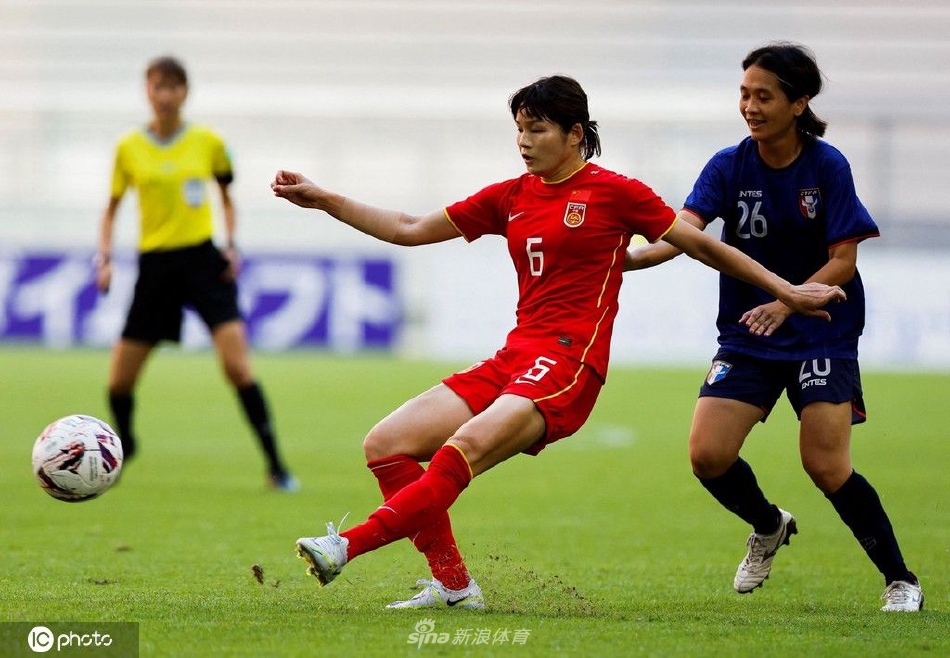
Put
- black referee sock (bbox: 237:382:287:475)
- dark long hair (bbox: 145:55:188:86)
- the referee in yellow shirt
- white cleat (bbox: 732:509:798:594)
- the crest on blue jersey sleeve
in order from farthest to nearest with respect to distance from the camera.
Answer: black referee sock (bbox: 237:382:287:475) → the referee in yellow shirt → dark long hair (bbox: 145:55:188:86) → white cleat (bbox: 732:509:798:594) → the crest on blue jersey sleeve

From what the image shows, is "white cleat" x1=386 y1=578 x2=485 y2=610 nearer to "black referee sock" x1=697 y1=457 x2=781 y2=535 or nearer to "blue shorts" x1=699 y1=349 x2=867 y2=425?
"black referee sock" x1=697 y1=457 x2=781 y2=535

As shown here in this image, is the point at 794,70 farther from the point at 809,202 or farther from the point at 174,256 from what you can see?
the point at 174,256

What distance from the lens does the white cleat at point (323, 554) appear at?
4.58 m

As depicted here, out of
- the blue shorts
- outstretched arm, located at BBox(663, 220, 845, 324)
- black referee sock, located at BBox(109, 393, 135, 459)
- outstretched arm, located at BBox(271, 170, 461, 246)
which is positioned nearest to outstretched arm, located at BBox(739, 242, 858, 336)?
outstretched arm, located at BBox(663, 220, 845, 324)

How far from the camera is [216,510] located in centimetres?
840

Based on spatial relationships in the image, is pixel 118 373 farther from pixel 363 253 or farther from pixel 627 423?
pixel 363 253

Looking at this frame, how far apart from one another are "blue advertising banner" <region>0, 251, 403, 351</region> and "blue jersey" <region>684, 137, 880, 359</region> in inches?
662

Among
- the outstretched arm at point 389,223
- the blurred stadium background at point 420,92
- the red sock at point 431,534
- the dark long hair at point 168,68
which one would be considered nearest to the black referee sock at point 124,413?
the dark long hair at point 168,68

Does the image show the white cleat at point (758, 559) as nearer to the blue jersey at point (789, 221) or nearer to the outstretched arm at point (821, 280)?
the blue jersey at point (789, 221)

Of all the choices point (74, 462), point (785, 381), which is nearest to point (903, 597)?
point (785, 381)

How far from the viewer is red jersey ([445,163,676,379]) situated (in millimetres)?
5246

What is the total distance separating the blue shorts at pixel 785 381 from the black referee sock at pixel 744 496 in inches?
10.4

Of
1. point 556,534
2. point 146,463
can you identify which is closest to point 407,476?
point 556,534

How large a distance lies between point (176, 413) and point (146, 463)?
3.97 m
